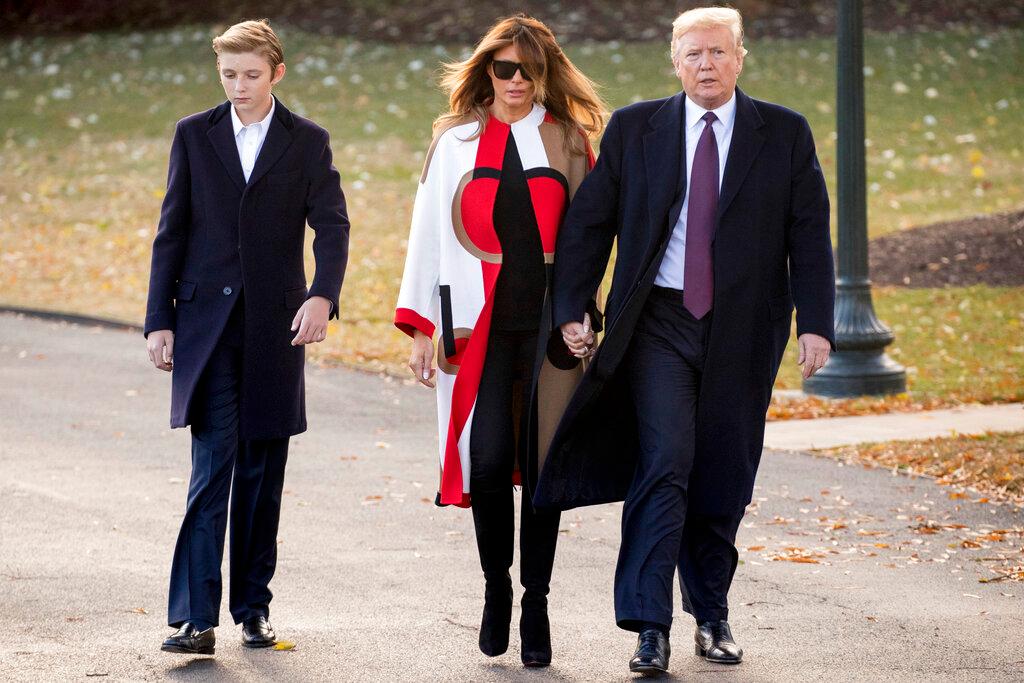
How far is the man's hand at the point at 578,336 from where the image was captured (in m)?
4.91

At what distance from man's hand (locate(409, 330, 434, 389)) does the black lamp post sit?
644 centimetres

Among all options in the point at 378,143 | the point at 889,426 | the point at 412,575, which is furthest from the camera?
the point at 378,143

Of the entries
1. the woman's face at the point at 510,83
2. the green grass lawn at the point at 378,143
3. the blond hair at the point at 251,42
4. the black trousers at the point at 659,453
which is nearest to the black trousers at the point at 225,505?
the blond hair at the point at 251,42

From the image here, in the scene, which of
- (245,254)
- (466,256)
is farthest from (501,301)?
(245,254)

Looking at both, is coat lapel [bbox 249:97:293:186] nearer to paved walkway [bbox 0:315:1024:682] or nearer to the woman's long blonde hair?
the woman's long blonde hair

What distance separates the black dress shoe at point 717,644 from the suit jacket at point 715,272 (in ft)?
1.23

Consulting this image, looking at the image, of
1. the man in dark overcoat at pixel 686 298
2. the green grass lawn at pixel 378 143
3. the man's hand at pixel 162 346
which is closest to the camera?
the man in dark overcoat at pixel 686 298

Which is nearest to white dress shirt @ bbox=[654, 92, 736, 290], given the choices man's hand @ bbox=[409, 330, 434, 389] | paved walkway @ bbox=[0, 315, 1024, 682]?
man's hand @ bbox=[409, 330, 434, 389]

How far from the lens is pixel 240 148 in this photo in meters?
5.21

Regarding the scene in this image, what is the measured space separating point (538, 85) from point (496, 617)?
1.66 m

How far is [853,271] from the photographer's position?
37.9ft

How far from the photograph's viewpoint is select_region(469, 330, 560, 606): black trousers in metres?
5.02

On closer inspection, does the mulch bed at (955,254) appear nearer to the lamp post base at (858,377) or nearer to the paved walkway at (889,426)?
the lamp post base at (858,377)

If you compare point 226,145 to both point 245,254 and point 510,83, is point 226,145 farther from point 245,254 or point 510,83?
point 510,83
